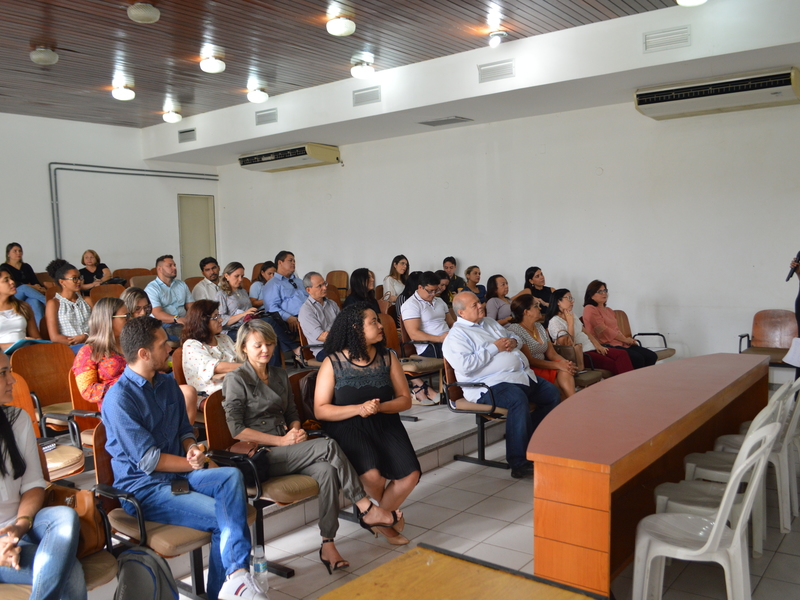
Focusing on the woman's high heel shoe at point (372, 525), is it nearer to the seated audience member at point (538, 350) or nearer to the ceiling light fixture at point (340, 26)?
the seated audience member at point (538, 350)

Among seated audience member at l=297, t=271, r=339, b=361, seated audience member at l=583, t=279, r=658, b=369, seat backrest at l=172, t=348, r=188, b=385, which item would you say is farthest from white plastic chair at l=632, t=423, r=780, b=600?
seated audience member at l=583, t=279, r=658, b=369

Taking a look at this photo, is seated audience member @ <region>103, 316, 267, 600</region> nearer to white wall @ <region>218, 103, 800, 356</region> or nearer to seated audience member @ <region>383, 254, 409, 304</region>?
seated audience member @ <region>383, 254, 409, 304</region>

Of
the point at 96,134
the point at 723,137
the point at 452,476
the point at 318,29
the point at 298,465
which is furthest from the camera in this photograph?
the point at 96,134

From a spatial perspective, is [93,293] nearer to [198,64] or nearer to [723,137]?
[198,64]

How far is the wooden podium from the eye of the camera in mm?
1957

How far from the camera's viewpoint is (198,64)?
652 cm

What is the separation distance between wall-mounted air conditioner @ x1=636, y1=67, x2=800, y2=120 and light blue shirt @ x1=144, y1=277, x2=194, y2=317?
15.2 ft

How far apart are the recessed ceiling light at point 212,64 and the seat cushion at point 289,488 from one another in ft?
14.9

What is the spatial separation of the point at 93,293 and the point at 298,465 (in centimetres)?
479

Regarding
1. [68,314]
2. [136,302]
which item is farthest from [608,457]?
[68,314]

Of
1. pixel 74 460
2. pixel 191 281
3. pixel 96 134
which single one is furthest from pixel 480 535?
pixel 96 134

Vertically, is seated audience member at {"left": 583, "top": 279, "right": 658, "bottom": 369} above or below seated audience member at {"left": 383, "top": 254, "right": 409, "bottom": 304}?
below

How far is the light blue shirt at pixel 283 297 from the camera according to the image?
621 centimetres

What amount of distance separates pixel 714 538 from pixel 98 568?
193cm
